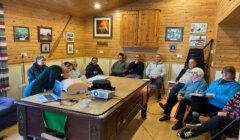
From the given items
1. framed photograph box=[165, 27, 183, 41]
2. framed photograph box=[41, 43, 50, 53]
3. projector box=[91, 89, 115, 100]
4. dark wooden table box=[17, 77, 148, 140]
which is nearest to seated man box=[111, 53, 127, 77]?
framed photograph box=[165, 27, 183, 41]

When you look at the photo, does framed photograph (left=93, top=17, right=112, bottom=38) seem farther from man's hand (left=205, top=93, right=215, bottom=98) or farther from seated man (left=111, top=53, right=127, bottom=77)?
man's hand (left=205, top=93, right=215, bottom=98)

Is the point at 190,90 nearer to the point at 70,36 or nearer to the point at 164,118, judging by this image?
the point at 164,118

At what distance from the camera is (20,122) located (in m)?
2.06

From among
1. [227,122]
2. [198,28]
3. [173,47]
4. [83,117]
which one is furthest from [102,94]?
[198,28]

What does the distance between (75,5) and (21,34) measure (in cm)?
158

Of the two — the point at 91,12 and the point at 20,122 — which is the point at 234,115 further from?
the point at 91,12

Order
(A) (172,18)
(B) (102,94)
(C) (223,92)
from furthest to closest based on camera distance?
(A) (172,18), (C) (223,92), (B) (102,94)

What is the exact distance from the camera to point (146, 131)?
2975mm

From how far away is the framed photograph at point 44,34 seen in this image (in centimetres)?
451

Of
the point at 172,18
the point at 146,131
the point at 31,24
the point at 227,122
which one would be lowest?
the point at 146,131

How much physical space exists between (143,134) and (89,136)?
1357mm

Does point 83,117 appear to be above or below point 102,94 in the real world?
below

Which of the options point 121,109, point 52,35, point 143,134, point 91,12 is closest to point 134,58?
point 91,12

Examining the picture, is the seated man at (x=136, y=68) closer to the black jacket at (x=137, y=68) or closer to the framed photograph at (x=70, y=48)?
A: the black jacket at (x=137, y=68)
